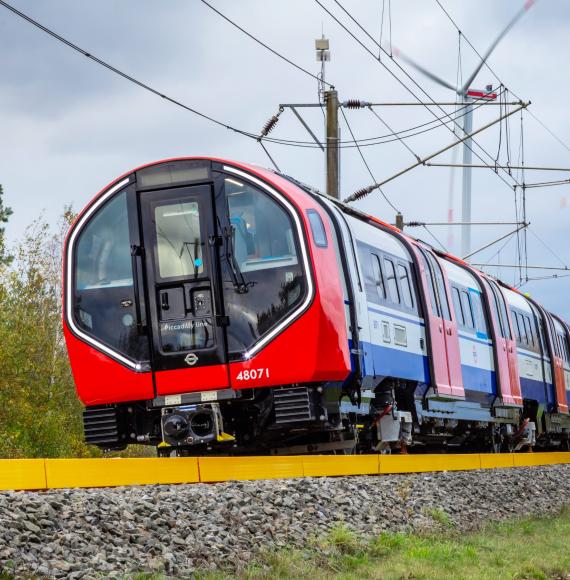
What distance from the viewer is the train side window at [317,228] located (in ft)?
40.3

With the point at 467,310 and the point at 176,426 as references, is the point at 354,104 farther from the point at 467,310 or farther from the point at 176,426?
the point at 176,426

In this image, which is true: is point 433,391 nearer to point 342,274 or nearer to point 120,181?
point 342,274

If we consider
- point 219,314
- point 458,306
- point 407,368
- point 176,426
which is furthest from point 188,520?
point 458,306

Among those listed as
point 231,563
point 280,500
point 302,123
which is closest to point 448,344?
point 302,123

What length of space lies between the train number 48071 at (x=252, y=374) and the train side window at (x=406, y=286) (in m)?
3.81

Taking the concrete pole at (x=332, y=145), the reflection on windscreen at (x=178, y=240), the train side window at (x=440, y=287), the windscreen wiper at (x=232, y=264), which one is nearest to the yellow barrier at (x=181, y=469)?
the windscreen wiper at (x=232, y=264)

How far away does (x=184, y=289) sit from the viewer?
12508 millimetres

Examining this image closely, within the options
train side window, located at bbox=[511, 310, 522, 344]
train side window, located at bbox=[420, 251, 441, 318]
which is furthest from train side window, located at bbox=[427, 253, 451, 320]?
train side window, located at bbox=[511, 310, 522, 344]

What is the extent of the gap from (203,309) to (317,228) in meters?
1.46

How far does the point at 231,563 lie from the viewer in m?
7.50

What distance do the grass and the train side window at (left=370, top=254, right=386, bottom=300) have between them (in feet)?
12.5

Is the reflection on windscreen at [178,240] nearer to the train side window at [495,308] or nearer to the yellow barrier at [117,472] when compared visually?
the yellow barrier at [117,472]

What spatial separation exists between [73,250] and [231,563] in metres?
6.12

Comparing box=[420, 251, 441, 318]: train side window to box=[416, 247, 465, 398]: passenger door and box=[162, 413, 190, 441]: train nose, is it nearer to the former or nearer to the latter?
box=[416, 247, 465, 398]: passenger door
